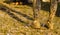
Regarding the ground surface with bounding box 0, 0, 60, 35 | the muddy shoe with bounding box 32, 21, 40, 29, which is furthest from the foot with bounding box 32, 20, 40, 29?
the ground surface with bounding box 0, 0, 60, 35

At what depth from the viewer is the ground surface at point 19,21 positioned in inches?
321

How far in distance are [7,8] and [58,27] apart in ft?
14.6

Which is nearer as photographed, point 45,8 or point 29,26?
point 29,26

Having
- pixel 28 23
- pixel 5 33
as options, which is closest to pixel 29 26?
pixel 28 23

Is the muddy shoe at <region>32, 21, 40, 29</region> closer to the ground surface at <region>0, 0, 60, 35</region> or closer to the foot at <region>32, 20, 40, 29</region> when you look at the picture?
the foot at <region>32, 20, 40, 29</region>

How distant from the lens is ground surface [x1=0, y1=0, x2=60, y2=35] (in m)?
8.16

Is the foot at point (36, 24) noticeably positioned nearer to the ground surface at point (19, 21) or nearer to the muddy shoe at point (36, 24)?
the muddy shoe at point (36, 24)

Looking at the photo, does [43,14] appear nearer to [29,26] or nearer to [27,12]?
[27,12]

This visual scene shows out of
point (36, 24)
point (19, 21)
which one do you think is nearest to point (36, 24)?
point (36, 24)

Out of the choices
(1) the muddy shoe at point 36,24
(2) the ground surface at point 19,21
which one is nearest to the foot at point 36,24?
(1) the muddy shoe at point 36,24

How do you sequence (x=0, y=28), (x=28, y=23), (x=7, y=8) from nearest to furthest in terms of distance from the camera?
(x=0, y=28), (x=28, y=23), (x=7, y=8)

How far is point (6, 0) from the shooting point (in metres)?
14.1

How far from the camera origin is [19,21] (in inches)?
375

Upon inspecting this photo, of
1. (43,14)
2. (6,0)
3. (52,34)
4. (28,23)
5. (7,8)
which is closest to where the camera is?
(52,34)
